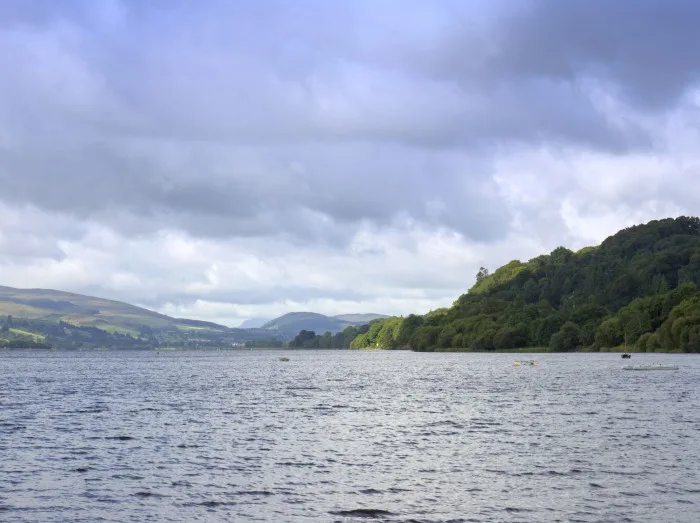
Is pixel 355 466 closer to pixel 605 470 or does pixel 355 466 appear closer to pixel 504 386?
pixel 605 470

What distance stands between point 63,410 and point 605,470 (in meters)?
75.1

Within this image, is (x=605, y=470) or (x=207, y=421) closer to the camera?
(x=605, y=470)

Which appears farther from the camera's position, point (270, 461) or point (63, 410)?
point (63, 410)

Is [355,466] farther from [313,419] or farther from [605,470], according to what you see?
[313,419]

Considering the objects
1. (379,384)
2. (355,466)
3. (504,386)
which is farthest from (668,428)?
(379,384)

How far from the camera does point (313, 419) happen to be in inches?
3733

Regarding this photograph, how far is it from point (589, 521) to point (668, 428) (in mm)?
41128

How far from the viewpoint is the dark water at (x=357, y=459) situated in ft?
153

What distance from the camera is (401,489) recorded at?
52.0 m

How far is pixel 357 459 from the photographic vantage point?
2527 inches

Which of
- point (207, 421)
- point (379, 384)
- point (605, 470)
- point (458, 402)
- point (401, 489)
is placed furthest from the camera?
point (379, 384)

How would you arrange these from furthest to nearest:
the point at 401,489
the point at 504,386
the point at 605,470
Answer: the point at 504,386, the point at 605,470, the point at 401,489

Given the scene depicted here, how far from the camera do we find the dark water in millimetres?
46500

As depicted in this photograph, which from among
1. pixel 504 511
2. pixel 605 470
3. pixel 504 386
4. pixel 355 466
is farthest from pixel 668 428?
pixel 504 386
